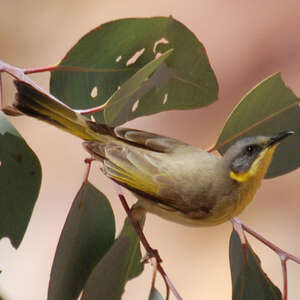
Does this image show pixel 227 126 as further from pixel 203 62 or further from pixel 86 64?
pixel 86 64

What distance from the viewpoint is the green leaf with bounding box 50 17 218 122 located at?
2.08 meters

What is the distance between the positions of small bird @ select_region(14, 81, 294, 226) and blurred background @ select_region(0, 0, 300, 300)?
243cm

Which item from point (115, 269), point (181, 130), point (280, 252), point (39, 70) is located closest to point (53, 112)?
point (39, 70)

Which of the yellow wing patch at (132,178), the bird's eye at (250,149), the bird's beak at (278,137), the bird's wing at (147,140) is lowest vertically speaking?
the yellow wing patch at (132,178)

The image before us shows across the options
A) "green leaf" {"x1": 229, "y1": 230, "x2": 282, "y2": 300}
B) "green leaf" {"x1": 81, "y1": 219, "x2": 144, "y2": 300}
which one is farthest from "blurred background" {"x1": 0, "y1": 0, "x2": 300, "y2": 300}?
"green leaf" {"x1": 81, "y1": 219, "x2": 144, "y2": 300}

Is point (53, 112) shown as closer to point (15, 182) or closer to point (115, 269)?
point (15, 182)

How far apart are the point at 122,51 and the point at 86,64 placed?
127 millimetres

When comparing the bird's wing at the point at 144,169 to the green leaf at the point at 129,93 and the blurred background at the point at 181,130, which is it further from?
the blurred background at the point at 181,130

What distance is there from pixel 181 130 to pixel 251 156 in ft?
11.9

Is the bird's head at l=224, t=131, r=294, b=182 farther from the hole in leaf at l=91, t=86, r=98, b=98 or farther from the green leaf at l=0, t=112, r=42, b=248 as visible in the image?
the green leaf at l=0, t=112, r=42, b=248

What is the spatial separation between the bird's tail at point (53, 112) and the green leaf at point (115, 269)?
0.29 metres


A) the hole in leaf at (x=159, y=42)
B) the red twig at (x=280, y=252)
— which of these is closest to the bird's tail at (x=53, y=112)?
the hole in leaf at (x=159, y=42)

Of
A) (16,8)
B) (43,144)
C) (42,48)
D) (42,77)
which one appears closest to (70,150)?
(43,144)

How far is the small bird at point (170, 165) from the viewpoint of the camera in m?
2.03
